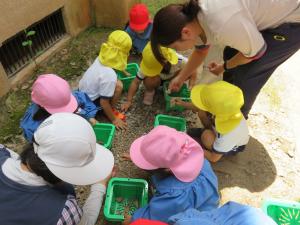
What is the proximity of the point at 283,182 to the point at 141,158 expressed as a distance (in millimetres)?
1211

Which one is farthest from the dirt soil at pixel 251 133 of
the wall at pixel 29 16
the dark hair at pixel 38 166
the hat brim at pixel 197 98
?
the dark hair at pixel 38 166

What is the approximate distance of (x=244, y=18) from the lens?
1.60 meters

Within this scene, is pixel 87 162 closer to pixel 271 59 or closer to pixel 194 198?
pixel 194 198

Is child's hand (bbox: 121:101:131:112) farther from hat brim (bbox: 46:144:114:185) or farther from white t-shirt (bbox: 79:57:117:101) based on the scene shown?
hat brim (bbox: 46:144:114:185)

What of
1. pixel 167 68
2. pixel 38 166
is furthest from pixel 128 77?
pixel 38 166

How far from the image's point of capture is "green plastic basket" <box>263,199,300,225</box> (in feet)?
6.30

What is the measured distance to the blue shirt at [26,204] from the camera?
125 centimetres

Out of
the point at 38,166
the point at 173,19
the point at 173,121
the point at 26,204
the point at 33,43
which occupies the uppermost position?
the point at 173,19

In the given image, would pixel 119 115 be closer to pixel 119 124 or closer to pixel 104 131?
pixel 119 124

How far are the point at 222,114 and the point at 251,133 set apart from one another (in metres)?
0.82

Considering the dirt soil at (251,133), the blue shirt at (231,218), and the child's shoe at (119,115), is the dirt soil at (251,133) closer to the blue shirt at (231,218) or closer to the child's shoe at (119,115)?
the child's shoe at (119,115)

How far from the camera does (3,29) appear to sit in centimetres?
248

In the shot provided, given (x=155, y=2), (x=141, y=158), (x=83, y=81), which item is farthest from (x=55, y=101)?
(x=155, y=2)

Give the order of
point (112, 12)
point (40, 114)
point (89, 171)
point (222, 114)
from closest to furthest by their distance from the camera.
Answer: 1. point (89, 171)
2. point (222, 114)
3. point (40, 114)
4. point (112, 12)
